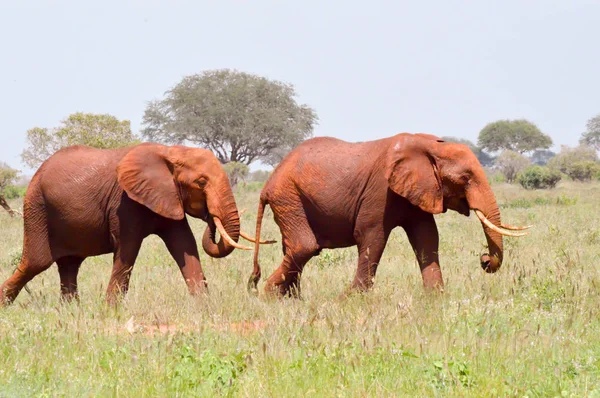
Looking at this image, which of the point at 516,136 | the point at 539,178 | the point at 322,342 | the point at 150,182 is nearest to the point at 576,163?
the point at 539,178

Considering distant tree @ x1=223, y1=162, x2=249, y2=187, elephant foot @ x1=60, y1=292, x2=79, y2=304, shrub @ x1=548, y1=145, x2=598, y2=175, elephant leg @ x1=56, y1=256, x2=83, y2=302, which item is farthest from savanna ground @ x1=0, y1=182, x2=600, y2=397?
shrub @ x1=548, y1=145, x2=598, y2=175

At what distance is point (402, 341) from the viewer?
21.7 ft

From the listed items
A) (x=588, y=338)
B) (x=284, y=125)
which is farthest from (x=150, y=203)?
(x=284, y=125)

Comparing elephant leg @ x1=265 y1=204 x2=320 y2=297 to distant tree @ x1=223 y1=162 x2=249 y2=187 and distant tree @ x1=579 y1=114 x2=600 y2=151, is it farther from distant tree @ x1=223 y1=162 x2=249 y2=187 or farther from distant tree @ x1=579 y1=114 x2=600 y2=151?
distant tree @ x1=579 y1=114 x2=600 y2=151

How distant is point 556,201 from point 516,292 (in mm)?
19298

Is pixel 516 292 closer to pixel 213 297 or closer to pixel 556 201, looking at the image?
pixel 213 297

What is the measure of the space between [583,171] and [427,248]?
4354 centimetres

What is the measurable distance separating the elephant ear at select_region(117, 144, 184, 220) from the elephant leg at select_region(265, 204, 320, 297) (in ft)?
4.06

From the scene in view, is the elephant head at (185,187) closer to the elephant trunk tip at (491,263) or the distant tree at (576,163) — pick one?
the elephant trunk tip at (491,263)

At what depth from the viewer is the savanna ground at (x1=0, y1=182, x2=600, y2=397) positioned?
18.6ft

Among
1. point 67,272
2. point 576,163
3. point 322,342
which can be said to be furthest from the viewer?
point 576,163

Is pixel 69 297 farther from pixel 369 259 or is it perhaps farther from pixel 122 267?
pixel 369 259

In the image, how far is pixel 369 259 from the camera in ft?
28.8

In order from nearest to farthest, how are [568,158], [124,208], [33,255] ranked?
[124,208], [33,255], [568,158]
